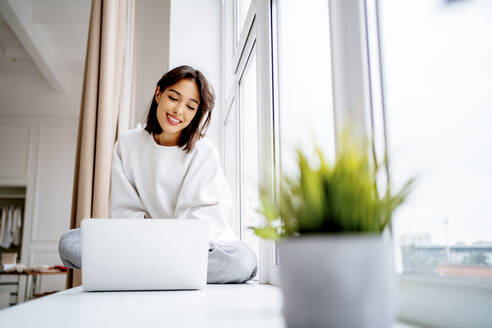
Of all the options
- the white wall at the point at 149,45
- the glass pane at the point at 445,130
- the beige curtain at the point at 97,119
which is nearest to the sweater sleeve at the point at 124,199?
the beige curtain at the point at 97,119

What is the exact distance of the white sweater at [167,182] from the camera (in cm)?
148

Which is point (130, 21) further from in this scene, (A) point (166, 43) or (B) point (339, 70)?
(B) point (339, 70)

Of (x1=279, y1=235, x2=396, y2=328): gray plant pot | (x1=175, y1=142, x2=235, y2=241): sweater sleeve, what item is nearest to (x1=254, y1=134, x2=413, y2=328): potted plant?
(x1=279, y1=235, x2=396, y2=328): gray plant pot

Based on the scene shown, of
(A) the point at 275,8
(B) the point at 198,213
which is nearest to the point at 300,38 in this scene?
(A) the point at 275,8

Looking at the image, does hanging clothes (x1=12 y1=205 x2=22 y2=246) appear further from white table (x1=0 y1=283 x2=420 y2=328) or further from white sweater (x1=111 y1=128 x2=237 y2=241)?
white table (x1=0 y1=283 x2=420 y2=328)

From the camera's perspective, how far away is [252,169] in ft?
6.30

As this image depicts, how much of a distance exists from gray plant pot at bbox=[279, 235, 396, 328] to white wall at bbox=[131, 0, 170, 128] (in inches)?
131

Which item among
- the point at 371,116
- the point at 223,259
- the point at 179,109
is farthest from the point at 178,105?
the point at 371,116

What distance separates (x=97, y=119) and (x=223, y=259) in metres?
1.41

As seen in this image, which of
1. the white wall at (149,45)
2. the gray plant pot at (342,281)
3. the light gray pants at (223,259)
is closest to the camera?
the gray plant pot at (342,281)

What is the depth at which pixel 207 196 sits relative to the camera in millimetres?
1485

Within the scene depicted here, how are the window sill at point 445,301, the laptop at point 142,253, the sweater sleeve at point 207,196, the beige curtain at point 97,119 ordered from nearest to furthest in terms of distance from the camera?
the window sill at point 445,301 < the laptop at point 142,253 < the sweater sleeve at point 207,196 < the beige curtain at point 97,119

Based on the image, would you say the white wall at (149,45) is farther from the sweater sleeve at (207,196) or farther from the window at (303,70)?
the window at (303,70)

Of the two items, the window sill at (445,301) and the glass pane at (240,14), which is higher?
the glass pane at (240,14)
